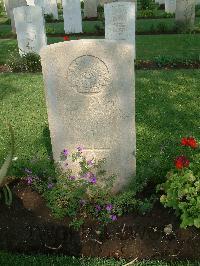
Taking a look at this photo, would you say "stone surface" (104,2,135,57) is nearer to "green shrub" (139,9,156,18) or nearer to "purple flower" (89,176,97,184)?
"purple flower" (89,176,97,184)

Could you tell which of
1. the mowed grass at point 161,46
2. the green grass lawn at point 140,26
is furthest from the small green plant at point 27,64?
the green grass lawn at point 140,26

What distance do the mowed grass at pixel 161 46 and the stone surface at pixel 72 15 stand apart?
3.16 feet

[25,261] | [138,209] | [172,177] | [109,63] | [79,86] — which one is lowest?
[25,261]

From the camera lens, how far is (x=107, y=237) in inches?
130

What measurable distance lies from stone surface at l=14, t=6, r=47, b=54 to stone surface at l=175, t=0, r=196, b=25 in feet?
17.1

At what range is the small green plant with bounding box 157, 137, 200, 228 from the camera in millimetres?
3107

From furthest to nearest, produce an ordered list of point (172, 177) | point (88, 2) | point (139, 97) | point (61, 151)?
point (88, 2) → point (139, 97) → point (61, 151) → point (172, 177)

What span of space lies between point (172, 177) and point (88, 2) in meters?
14.6

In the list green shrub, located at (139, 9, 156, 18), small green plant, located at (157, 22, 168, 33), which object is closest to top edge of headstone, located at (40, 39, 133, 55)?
small green plant, located at (157, 22, 168, 33)

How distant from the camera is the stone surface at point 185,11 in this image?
12226 millimetres

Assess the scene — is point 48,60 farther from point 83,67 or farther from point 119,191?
point 119,191

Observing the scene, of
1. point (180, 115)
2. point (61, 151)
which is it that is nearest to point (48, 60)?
point (61, 151)

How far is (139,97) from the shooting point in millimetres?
6621

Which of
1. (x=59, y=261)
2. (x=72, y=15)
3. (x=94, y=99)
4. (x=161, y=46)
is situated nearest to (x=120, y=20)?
(x=161, y=46)
